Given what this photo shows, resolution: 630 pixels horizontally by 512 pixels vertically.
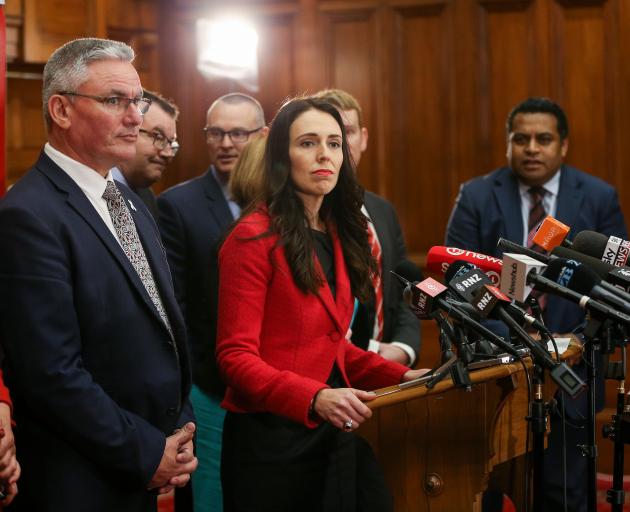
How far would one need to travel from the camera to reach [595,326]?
6.60 feet

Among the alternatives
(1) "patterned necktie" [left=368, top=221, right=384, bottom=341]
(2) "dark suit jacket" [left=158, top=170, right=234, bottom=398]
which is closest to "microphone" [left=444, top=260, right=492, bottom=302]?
(1) "patterned necktie" [left=368, top=221, right=384, bottom=341]

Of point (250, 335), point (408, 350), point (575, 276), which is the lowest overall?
point (408, 350)

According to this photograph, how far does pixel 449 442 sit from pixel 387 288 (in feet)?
3.83

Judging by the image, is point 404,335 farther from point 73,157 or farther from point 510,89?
point 510,89

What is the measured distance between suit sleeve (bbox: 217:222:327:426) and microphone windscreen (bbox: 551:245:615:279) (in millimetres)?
640

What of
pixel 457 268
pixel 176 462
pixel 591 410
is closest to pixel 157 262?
pixel 176 462

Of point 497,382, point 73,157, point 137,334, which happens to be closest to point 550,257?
point 497,382

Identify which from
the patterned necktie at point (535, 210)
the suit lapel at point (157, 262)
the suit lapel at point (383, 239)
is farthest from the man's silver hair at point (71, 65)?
the patterned necktie at point (535, 210)

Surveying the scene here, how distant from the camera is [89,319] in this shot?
2037 mm

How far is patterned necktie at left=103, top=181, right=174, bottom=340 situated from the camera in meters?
2.22

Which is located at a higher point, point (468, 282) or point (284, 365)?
point (468, 282)

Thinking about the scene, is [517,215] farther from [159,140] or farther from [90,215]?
[90,215]

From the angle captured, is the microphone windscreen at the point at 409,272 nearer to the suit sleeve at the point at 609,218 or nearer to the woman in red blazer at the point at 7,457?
the woman in red blazer at the point at 7,457

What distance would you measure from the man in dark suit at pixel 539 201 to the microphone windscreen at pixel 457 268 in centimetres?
176
